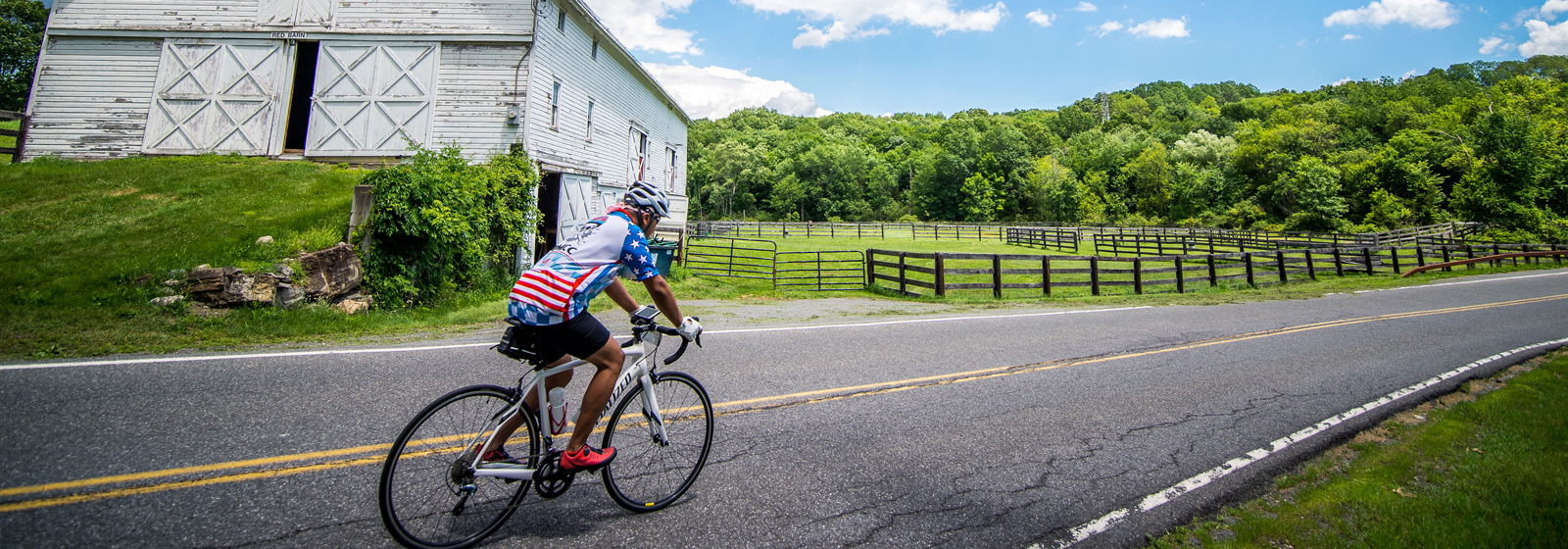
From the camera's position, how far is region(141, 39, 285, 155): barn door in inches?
573

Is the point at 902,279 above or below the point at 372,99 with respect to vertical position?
below

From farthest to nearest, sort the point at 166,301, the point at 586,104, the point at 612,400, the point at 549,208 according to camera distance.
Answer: the point at 586,104 < the point at 549,208 < the point at 166,301 < the point at 612,400

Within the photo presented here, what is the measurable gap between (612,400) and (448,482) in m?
0.87

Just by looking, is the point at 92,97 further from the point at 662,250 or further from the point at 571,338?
the point at 571,338

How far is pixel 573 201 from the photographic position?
51.7 feet

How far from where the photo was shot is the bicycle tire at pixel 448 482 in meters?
2.75

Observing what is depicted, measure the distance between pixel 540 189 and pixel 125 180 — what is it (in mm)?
7656

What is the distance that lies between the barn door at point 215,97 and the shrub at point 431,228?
26.4 feet

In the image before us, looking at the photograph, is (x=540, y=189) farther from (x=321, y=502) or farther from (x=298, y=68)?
(x=321, y=502)

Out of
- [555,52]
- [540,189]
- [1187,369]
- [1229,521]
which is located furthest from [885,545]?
[555,52]

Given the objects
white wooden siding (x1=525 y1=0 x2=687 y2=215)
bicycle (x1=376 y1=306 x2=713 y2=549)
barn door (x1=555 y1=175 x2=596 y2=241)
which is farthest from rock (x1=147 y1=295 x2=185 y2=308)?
white wooden siding (x1=525 y1=0 x2=687 y2=215)

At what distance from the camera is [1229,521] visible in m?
3.33

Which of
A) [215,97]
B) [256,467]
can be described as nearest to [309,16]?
[215,97]

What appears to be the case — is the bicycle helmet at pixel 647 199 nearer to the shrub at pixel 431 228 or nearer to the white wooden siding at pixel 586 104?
the shrub at pixel 431 228
